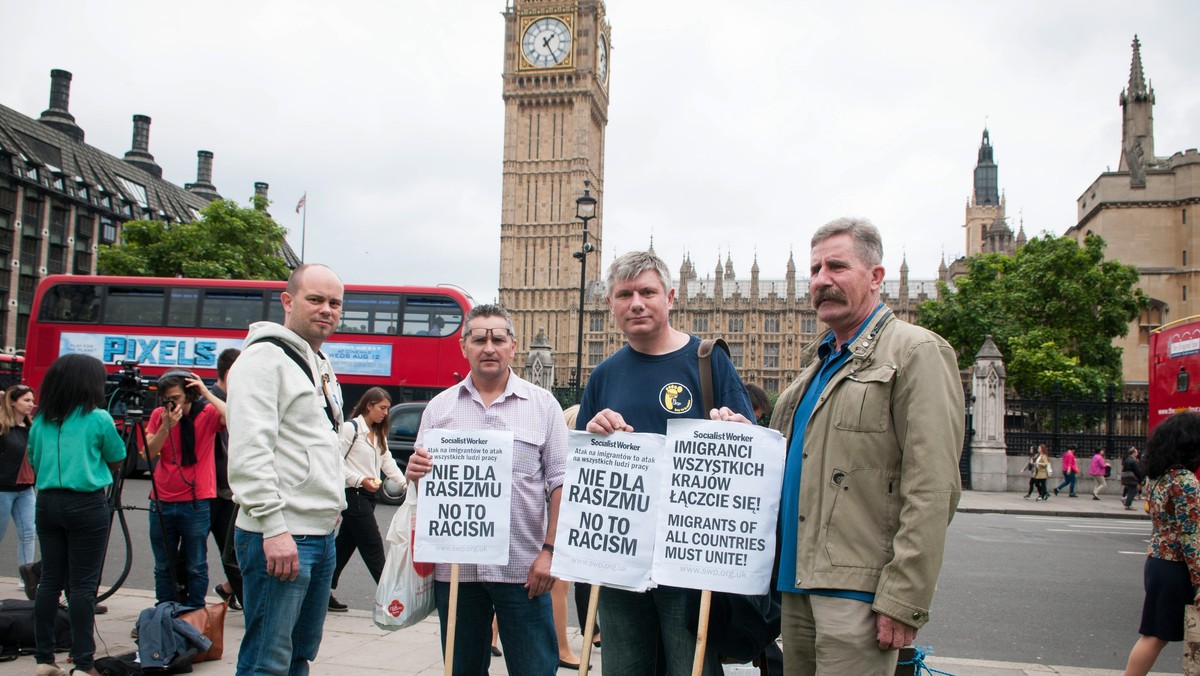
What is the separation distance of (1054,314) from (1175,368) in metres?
23.4

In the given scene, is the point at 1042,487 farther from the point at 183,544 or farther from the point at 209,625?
the point at 209,625

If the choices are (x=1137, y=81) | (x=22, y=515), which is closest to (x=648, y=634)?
(x=22, y=515)

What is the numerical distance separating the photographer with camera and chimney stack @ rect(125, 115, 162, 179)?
70.8 m

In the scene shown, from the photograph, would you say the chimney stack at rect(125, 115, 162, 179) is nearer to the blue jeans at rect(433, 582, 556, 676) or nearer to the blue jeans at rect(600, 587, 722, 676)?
the blue jeans at rect(433, 582, 556, 676)

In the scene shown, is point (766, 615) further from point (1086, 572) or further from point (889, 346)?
point (1086, 572)

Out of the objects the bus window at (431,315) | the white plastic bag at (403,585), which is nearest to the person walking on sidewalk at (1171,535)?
the white plastic bag at (403,585)

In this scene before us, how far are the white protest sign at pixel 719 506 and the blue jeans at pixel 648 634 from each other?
16cm

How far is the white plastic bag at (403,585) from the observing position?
10.4ft

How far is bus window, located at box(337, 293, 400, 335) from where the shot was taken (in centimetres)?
1661

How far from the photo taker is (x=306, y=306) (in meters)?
3.29

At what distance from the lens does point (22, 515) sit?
6180 millimetres

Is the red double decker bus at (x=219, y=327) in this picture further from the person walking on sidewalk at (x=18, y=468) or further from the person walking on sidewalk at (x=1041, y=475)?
the person walking on sidewalk at (x=1041, y=475)

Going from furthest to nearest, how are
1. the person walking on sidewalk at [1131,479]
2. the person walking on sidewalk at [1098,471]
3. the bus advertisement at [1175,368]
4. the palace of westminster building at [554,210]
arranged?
the palace of westminster building at [554,210] < the person walking on sidewalk at [1098,471] < the person walking on sidewalk at [1131,479] < the bus advertisement at [1175,368]

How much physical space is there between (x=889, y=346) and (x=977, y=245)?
92.9 meters
